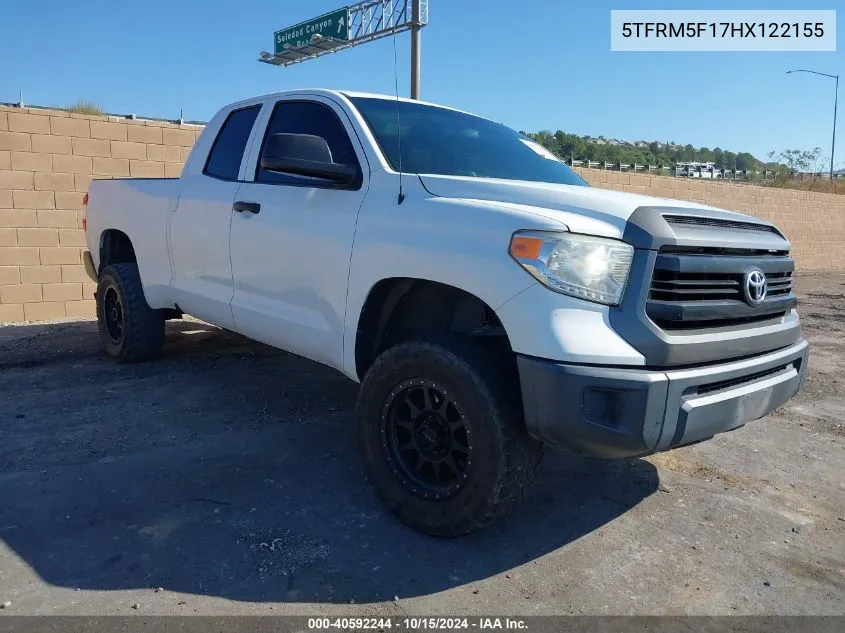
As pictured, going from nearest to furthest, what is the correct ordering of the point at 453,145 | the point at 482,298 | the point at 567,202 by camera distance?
the point at 482,298 < the point at 567,202 < the point at 453,145

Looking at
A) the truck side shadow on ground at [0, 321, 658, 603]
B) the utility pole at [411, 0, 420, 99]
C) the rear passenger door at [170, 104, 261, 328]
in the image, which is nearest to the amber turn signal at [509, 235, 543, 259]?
the truck side shadow on ground at [0, 321, 658, 603]

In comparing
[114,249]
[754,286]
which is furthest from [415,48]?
[754,286]

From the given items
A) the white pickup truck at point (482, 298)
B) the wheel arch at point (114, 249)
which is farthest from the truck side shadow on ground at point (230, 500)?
the wheel arch at point (114, 249)

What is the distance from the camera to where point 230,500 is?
3451 mm

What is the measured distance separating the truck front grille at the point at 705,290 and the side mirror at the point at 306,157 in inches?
65.4

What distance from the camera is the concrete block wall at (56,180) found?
791 centimetres

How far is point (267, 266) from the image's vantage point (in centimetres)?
414

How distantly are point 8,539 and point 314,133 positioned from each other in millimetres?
2578

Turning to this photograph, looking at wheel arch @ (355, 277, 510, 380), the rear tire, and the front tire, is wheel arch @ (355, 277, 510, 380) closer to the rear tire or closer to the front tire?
the front tire

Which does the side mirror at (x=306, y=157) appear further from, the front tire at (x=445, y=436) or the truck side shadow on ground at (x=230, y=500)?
the truck side shadow on ground at (x=230, y=500)

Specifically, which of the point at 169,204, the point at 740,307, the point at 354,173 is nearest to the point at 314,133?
the point at 354,173

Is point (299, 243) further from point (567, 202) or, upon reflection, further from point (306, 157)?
point (567, 202)

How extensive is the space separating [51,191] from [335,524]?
21.9ft

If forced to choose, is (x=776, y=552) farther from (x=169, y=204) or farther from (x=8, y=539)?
(x=169, y=204)
